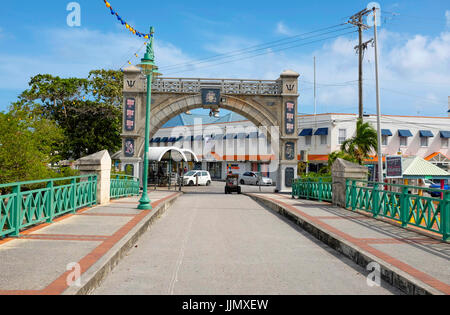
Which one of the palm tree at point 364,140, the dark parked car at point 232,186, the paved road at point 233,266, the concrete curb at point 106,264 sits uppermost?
the palm tree at point 364,140

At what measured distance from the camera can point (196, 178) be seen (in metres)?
40.8

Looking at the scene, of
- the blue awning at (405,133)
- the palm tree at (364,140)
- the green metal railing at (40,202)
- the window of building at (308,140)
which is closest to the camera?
the green metal railing at (40,202)

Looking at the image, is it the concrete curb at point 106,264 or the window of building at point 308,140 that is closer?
the concrete curb at point 106,264

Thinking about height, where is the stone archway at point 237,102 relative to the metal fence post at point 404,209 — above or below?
above

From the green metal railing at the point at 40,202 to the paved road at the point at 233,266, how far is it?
235 cm

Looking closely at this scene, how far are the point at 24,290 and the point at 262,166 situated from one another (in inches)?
1989

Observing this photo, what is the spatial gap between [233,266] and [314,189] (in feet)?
42.1

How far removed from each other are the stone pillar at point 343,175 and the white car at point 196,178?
84.1ft

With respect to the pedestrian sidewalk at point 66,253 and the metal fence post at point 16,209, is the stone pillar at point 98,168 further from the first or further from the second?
the metal fence post at point 16,209

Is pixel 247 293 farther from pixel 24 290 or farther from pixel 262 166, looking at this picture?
pixel 262 166

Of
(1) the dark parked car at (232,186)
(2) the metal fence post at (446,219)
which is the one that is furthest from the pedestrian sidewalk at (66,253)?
(1) the dark parked car at (232,186)

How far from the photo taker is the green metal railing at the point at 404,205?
8477 millimetres

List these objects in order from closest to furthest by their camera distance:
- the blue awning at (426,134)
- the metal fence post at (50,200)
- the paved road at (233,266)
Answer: the paved road at (233,266) → the metal fence post at (50,200) → the blue awning at (426,134)
